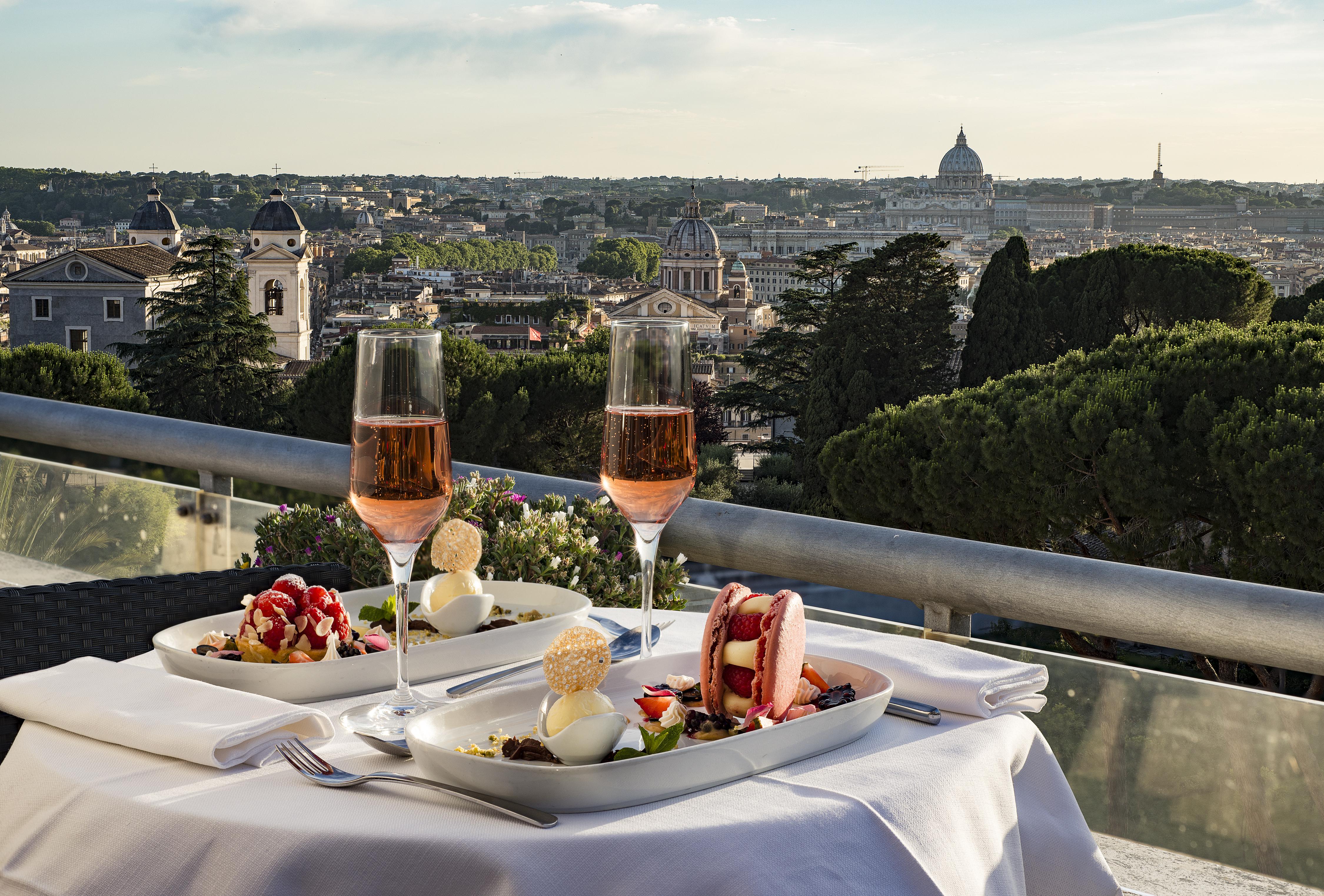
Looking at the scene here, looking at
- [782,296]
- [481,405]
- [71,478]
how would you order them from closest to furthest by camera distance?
[71,478] → [481,405] → [782,296]

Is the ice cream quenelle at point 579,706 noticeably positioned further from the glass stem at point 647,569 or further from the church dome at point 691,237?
the church dome at point 691,237

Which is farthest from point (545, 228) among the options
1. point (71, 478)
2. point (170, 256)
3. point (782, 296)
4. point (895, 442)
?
point (71, 478)

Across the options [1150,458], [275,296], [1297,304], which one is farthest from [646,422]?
[275,296]

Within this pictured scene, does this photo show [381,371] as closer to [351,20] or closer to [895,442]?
[895,442]

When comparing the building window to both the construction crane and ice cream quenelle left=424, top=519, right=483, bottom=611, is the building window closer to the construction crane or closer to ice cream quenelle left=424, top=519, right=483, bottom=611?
ice cream quenelle left=424, top=519, right=483, bottom=611

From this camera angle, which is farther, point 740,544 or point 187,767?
point 740,544

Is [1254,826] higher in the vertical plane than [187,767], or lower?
lower
